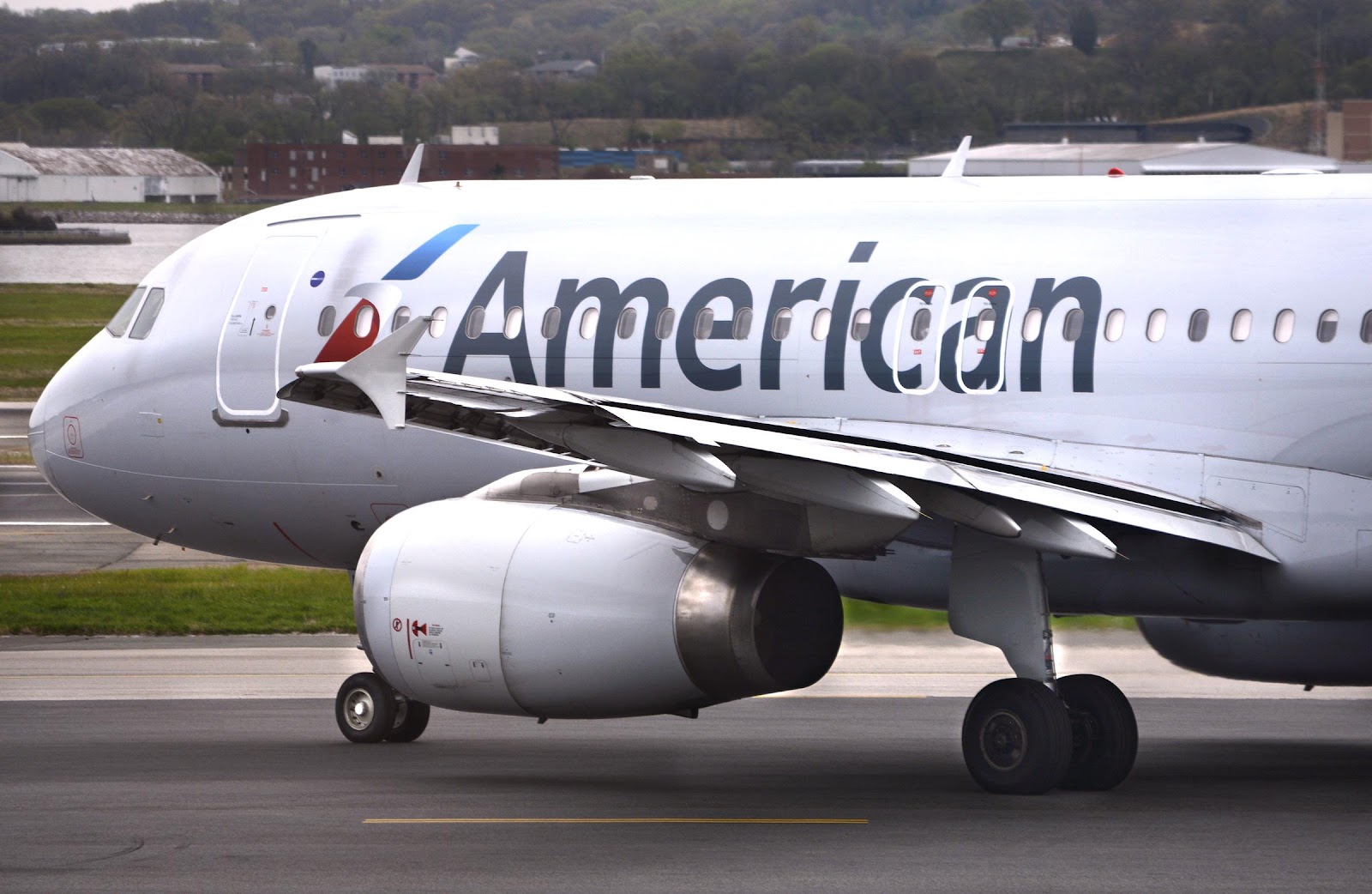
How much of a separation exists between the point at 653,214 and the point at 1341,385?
17.7ft

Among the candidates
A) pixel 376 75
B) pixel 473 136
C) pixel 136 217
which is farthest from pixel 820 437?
pixel 376 75

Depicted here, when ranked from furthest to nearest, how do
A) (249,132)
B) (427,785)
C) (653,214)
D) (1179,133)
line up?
(249,132) < (1179,133) < (653,214) < (427,785)

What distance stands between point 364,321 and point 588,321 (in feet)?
6.70

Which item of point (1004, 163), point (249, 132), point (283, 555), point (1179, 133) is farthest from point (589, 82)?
point (283, 555)

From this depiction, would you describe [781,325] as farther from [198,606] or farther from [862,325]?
[198,606]

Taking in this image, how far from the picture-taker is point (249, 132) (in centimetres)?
8188

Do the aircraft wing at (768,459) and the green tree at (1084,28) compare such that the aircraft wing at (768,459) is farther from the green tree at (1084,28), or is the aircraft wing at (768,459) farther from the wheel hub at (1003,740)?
the green tree at (1084,28)

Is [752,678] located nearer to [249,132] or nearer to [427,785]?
[427,785]

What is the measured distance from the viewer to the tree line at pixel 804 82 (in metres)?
76.8

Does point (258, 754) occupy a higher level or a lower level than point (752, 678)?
lower

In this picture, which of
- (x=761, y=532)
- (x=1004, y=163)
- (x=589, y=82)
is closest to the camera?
(x=761, y=532)

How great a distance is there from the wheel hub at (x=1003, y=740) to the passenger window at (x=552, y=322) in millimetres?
4595

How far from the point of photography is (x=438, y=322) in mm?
15656

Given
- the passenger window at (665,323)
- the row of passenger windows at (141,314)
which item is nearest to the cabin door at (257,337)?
the row of passenger windows at (141,314)
